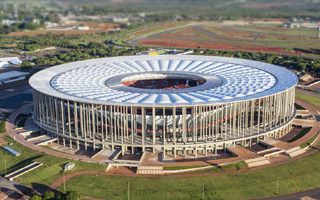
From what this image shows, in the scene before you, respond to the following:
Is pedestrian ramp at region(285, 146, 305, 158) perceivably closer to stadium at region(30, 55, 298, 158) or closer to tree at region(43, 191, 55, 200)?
stadium at region(30, 55, 298, 158)

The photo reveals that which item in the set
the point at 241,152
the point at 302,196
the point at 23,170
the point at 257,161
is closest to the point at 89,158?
the point at 23,170

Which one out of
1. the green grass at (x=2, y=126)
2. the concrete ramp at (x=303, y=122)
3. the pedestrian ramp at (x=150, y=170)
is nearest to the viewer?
the pedestrian ramp at (x=150, y=170)

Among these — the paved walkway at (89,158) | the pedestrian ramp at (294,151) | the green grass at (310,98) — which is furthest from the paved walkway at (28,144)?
the green grass at (310,98)

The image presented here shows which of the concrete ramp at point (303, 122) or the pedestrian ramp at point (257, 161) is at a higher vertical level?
the concrete ramp at point (303, 122)

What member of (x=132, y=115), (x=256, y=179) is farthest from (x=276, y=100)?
→ (x=132, y=115)

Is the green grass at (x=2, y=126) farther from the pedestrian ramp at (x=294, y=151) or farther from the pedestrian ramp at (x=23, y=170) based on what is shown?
the pedestrian ramp at (x=294, y=151)

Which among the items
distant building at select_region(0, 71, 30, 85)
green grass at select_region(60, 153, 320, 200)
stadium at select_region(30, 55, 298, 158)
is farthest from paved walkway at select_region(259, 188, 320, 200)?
distant building at select_region(0, 71, 30, 85)
